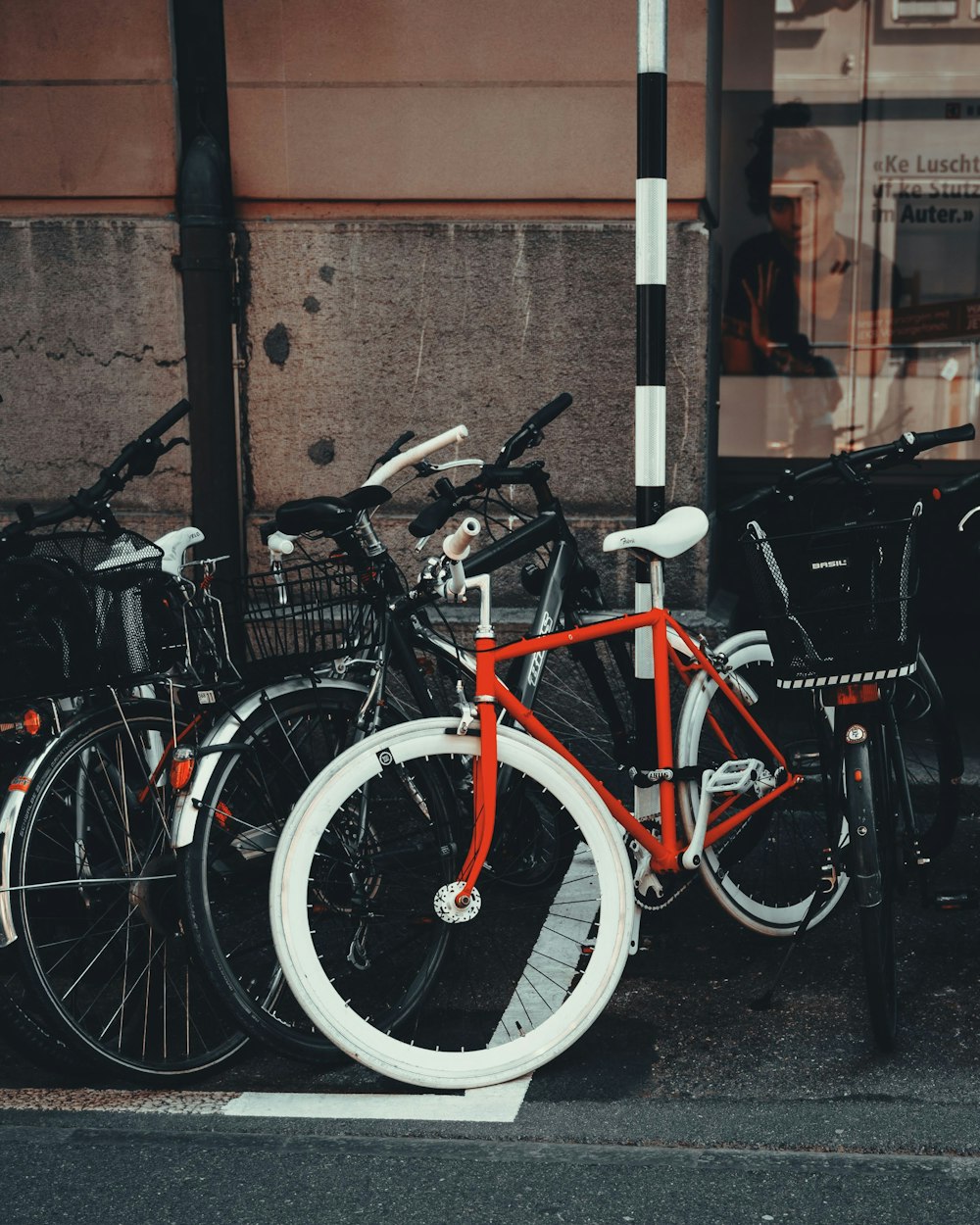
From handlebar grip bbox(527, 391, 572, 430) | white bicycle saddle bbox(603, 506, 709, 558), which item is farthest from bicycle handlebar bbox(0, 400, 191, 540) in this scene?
white bicycle saddle bbox(603, 506, 709, 558)

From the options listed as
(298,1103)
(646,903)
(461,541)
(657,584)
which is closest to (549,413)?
(657,584)

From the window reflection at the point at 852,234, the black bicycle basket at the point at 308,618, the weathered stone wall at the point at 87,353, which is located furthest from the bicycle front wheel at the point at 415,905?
the window reflection at the point at 852,234

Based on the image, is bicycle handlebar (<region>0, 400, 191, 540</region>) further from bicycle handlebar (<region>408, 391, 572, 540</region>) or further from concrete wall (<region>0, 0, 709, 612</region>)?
concrete wall (<region>0, 0, 709, 612</region>)

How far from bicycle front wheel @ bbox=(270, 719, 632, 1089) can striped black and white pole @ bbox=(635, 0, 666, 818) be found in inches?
17.3

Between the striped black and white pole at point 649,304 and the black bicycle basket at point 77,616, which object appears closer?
the black bicycle basket at point 77,616

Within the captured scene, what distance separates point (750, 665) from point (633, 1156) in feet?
5.14

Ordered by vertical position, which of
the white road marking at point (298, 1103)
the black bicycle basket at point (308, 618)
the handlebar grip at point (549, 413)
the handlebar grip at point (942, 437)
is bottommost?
the white road marking at point (298, 1103)

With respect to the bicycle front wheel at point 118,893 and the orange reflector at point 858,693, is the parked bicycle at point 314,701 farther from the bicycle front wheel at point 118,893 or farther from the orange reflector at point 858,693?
the orange reflector at point 858,693

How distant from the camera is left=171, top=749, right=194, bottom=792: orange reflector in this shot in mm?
3227

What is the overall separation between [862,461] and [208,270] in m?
3.01

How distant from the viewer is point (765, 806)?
3.85 m

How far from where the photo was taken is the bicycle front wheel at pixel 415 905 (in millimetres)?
3104

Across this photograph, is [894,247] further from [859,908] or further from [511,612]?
[859,908]

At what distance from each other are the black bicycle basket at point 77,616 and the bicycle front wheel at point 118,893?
0.21 m
